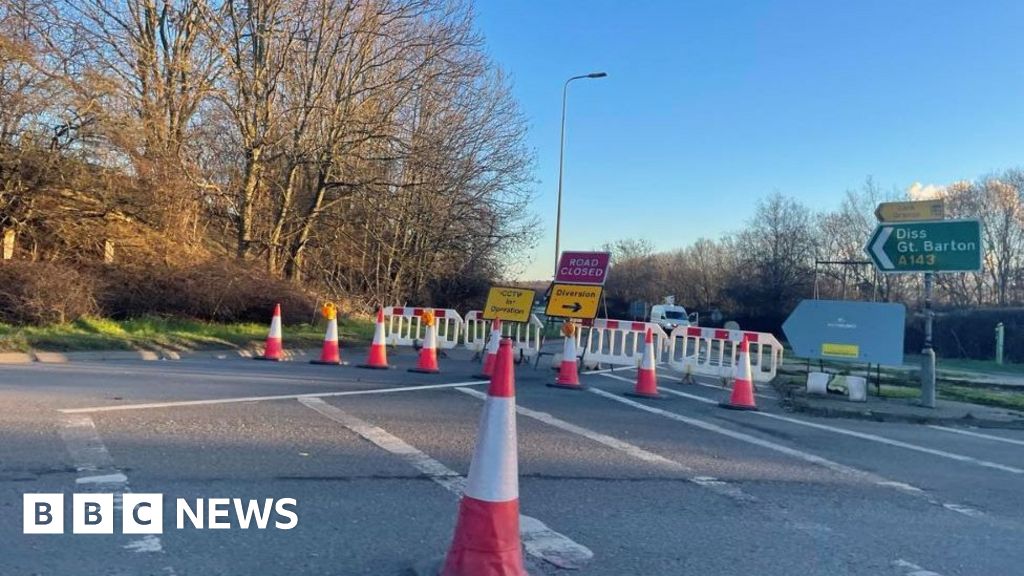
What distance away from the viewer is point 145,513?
4996mm

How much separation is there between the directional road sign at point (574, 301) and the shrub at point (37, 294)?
9.52 metres

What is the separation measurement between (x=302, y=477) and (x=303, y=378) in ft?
20.4

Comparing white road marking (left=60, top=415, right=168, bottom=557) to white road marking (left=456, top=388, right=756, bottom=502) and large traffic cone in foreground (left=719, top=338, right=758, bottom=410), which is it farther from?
large traffic cone in foreground (left=719, top=338, right=758, bottom=410)

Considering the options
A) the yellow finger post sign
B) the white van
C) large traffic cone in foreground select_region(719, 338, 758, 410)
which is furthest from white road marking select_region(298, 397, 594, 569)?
the white van

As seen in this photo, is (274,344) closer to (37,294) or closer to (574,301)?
(37,294)

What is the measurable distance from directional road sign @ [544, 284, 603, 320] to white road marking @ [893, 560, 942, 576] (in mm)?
10008

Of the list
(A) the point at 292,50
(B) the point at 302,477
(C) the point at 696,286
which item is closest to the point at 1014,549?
(B) the point at 302,477

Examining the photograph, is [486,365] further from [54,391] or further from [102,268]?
[102,268]

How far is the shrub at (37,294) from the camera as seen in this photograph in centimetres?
1529

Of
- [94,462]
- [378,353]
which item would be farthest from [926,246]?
[94,462]

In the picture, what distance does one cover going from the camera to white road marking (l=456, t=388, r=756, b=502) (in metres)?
6.51

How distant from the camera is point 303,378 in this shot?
39.6 ft

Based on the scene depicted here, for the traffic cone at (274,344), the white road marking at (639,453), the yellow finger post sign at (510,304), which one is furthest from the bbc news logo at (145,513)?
the yellow finger post sign at (510,304)

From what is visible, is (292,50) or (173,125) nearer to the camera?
(173,125)
